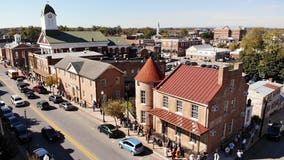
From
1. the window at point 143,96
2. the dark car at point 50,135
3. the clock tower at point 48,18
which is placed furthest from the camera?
the clock tower at point 48,18

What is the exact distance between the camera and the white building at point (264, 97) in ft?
110

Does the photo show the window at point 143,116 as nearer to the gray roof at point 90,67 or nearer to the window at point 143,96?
the window at point 143,96

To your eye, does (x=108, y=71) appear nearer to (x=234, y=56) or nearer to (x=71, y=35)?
(x=71, y=35)

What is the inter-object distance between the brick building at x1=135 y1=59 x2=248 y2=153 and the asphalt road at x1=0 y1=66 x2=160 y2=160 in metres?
4.55

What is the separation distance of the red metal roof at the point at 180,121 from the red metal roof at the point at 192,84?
2412 millimetres

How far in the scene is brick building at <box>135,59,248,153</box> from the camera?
75.4 ft

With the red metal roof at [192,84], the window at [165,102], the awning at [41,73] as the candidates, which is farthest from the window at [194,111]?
the awning at [41,73]

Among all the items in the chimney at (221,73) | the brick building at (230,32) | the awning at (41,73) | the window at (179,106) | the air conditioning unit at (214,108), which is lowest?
the awning at (41,73)

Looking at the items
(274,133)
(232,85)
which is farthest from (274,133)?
(232,85)

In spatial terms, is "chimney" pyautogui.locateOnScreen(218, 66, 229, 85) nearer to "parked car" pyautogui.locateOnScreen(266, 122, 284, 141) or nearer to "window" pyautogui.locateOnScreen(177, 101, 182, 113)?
"window" pyautogui.locateOnScreen(177, 101, 182, 113)

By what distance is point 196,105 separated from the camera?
76.5 ft

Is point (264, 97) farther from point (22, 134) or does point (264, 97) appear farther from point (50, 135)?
point (22, 134)

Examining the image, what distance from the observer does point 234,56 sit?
10100 centimetres

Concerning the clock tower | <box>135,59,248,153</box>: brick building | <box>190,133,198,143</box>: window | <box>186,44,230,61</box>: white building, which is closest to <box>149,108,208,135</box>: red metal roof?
<box>135,59,248,153</box>: brick building
